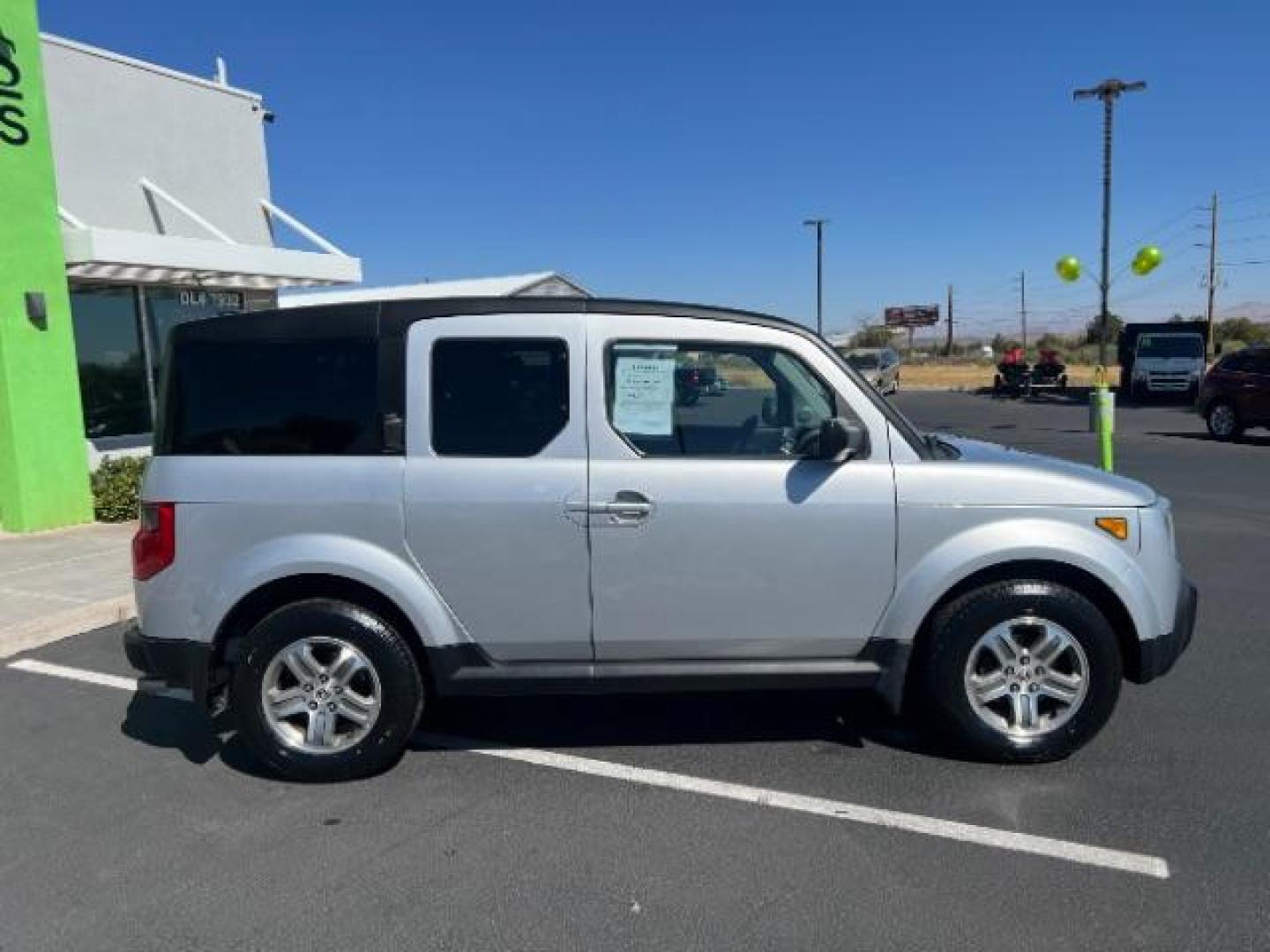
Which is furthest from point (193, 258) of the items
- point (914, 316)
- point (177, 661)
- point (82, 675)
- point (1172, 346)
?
point (914, 316)

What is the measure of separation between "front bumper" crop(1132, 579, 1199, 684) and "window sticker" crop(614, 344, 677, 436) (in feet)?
6.87

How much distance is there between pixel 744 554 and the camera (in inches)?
148

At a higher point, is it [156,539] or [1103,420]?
[156,539]

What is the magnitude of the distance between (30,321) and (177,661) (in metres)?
6.10

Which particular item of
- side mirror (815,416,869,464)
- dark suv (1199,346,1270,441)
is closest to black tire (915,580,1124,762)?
side mirror (815,416,869,464)

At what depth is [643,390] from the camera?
382 cm

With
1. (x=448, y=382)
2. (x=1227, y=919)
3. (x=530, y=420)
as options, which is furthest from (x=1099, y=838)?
(x=448, y=382)

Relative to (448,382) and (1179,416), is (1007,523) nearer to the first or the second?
(448,382)

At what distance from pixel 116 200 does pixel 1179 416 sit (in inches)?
876

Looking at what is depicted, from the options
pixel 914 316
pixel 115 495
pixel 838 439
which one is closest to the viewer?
pixel 838 439

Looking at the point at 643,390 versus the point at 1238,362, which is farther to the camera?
the point at 1238,362

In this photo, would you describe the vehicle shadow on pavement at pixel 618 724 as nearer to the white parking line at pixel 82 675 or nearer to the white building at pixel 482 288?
the white parking line at pixel 82 675

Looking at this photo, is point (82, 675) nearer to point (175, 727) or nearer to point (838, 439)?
point (175, 727)

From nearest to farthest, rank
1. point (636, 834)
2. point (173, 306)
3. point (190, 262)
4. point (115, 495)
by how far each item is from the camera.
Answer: point (636, 834) → point (115, 495) → point (190, 262) → point (173, 306)
